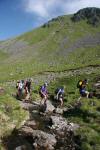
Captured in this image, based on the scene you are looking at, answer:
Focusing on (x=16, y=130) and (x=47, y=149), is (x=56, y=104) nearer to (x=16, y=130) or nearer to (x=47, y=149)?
(x=16, y=130)

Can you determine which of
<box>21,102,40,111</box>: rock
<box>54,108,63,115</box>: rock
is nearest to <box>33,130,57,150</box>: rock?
<box>54,108,63,115</box>: rock

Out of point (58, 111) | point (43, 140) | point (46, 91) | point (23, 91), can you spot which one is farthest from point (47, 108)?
point (43, 140)

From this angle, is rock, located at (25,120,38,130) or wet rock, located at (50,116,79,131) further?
rock, located at (25,120,38,130)

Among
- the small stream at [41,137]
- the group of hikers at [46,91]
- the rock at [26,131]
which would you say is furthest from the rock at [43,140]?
the group of hikers at [46,91]

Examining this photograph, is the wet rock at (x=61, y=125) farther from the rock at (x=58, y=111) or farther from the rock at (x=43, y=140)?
the rock at (x=58, y=111)

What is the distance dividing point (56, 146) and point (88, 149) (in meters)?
2.71

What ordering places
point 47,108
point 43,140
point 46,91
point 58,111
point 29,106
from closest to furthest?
point 43,140 → point 58,111 → point 47,108 → point 29,106 → point 46,91

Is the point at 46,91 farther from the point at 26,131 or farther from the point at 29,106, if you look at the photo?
the point at 26,131

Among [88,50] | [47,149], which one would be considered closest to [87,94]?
[47,149]

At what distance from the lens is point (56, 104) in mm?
39688

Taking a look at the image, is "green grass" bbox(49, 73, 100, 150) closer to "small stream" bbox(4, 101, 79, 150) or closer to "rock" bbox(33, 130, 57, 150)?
"small stream" bbox(4, 101, 79, 150)

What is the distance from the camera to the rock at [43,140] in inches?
990

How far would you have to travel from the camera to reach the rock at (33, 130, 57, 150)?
25.1 meters

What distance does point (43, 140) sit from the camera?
2577cm
